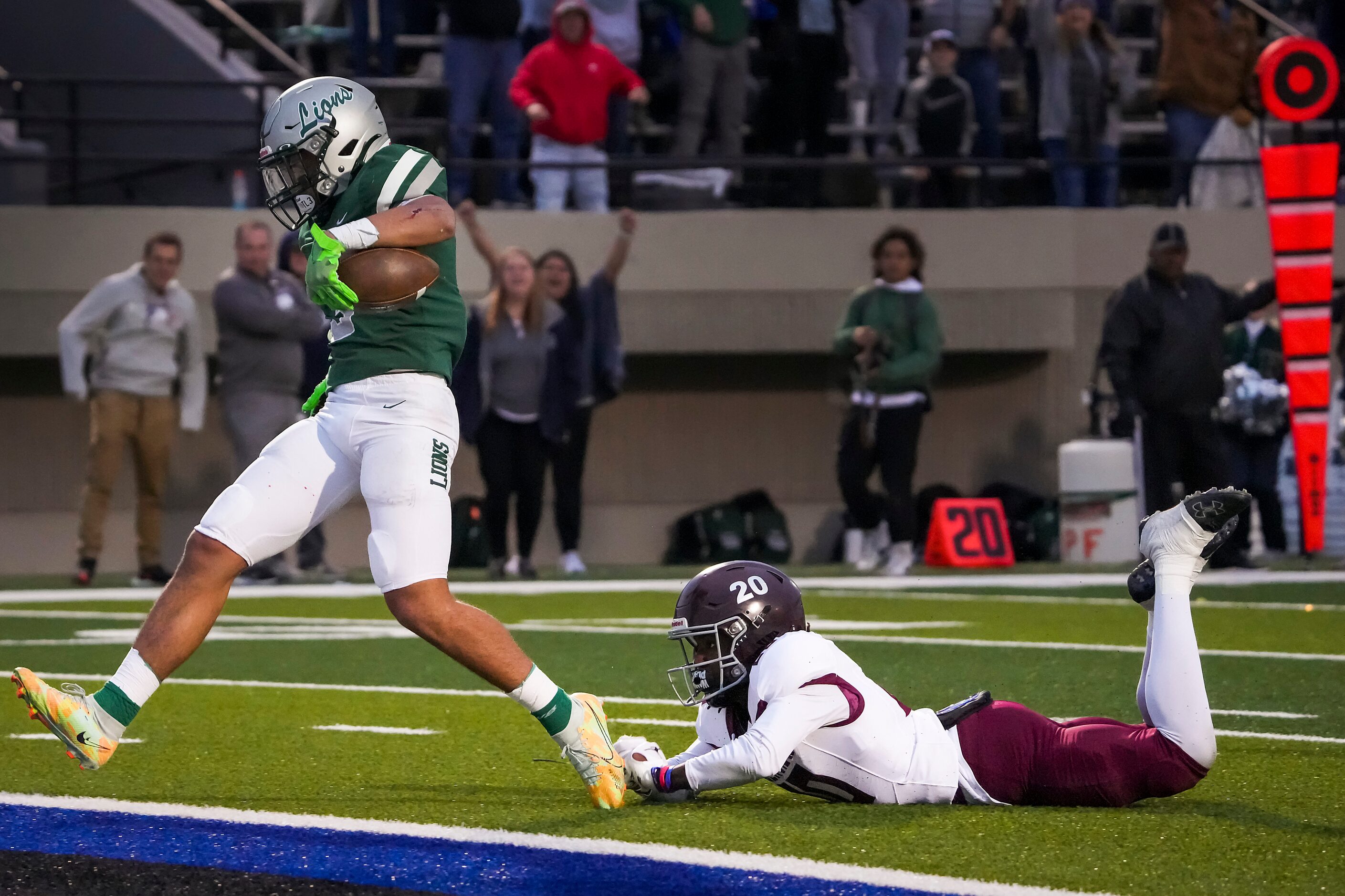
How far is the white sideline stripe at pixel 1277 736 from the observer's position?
5504mm

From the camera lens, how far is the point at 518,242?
14383 mm

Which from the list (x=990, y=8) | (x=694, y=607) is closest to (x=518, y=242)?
(x=990, y=8)

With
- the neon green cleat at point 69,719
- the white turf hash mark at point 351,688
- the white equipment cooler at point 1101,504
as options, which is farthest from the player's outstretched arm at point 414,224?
the white equipment cooler at point 1101,504

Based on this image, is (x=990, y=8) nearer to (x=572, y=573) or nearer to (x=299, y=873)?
(x=572, y=573)

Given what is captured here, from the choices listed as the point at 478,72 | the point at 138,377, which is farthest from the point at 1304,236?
the point at 138,377

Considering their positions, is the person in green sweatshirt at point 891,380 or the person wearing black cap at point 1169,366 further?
the person in green sweatshirt at point 891,380

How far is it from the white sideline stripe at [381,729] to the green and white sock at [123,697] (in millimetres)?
1340

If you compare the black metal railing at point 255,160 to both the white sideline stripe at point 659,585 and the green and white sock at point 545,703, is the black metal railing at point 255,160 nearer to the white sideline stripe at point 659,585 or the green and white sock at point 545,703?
the white sideline stripe at point 659,585

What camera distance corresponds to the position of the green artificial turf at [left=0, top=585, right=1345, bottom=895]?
13.0ft

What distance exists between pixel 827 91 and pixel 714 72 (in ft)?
3.43

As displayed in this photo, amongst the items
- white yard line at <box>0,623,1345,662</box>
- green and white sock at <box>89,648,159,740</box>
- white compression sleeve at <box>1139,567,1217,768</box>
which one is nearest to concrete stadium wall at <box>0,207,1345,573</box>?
white yard line at <box>0,623,1345,662</box>

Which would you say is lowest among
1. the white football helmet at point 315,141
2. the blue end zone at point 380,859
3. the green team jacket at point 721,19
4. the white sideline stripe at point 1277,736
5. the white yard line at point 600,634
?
the white yard line at point 600,634

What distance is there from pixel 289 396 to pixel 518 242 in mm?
3484

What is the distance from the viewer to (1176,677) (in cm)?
436
